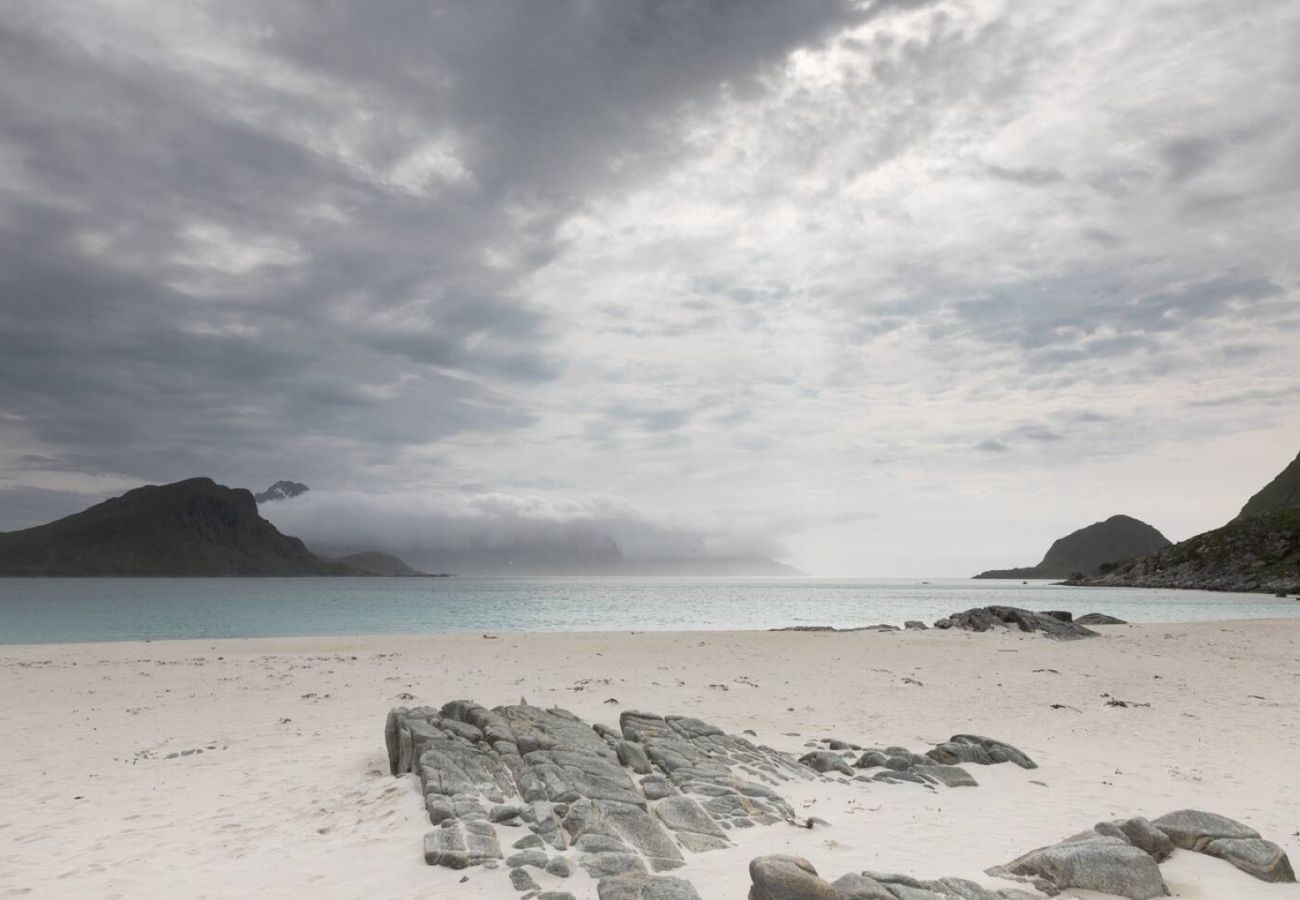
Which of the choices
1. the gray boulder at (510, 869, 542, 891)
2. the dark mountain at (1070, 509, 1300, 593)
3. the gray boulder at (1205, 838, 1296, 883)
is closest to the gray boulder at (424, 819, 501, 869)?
the gray boulder at (510, 869, 542, 891)

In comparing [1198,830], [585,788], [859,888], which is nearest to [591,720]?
[585,788]

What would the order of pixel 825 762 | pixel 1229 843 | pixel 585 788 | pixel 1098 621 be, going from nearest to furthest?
pixel 1229 843 → pixel 585 788 → pixel 825 762 → pixel 1098 621

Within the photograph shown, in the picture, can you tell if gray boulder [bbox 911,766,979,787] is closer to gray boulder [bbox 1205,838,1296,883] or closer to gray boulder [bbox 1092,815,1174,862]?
gray boulder [bbox 1092,815,1174,862]

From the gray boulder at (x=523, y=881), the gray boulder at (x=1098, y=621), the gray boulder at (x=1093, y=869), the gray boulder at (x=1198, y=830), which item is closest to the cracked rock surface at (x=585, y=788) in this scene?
the gray boulder at (x=523, y=881)

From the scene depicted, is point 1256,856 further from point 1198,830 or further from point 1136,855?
point 1136,855

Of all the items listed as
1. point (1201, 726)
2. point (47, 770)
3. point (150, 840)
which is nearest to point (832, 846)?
point (150, 840)

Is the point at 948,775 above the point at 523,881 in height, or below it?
below

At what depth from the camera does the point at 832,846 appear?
10867 millimetres

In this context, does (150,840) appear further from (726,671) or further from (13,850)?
(726,671)

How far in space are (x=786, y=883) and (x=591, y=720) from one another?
13.7 metres

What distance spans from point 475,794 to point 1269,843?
1192cm

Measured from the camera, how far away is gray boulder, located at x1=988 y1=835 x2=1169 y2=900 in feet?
30.3

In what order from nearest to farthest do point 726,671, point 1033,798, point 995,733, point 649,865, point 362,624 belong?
point 649,865 < point 1033,798 < point 995,733 < point 726,671 < point 362,624

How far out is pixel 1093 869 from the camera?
30.9 feet
